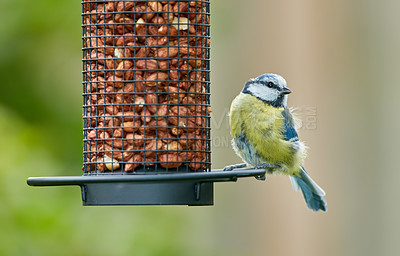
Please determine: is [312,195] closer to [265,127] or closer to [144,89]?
[265,127]

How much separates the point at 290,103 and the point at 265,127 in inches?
100

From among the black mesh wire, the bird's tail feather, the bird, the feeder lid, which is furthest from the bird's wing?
the feeder lid

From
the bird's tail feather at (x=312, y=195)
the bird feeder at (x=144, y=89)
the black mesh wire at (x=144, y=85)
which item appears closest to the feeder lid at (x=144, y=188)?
the bird feeder at (x=144, y=89)

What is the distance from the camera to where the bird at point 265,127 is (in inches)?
250

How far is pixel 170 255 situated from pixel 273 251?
275 cm

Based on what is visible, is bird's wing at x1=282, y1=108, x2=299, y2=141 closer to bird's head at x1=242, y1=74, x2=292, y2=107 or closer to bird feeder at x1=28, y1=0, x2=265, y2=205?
bird's head at x1=242, y1=74, x2=292, y2=107

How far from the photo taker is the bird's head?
6.40m

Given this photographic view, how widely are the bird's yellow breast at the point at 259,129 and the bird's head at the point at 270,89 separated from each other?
5cm

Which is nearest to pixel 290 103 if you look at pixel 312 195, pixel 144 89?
pixel 312 195

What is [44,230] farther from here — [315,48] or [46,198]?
[315,48]

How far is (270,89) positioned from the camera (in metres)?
6.45

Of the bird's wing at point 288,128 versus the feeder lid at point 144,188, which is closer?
the feeder lid at point 144,188

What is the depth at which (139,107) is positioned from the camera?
536 cm

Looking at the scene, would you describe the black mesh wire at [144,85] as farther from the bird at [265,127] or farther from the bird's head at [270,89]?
the bird's head at [270,89]
